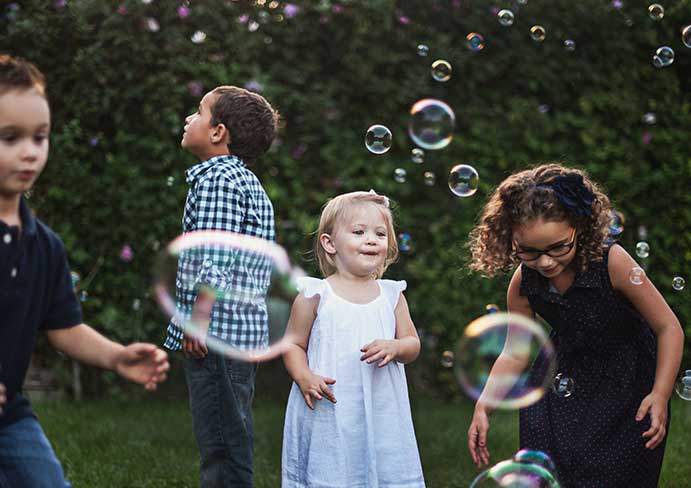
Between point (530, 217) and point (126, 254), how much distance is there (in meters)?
3.26

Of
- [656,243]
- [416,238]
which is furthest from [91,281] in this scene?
[656,243]

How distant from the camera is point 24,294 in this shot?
2119 millimetres

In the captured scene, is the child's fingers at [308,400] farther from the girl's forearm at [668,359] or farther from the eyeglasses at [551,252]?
the girl's forearm at [668,359]

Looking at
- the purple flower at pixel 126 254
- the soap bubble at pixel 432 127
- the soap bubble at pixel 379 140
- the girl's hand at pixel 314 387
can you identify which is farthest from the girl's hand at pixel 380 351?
the purple flower at pixel 126 254

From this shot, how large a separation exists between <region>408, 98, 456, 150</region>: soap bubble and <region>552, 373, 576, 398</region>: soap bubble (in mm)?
1768

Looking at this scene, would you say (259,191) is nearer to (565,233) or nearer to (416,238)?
(565,233)

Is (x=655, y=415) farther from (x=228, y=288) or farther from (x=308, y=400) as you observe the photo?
(x=228, y=288)

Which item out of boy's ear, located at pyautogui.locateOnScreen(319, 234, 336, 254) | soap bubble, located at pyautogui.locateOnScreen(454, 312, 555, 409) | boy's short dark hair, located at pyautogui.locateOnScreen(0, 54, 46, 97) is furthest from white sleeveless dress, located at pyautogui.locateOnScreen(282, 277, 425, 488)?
boy's short dark hair, located at pyautogui.locateOnScreen(0, 54, 46, 97)

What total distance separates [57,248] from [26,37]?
3.80m

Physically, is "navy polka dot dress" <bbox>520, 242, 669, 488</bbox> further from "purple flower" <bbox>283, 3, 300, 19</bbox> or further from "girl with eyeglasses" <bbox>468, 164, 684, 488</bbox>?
"purple flower" <bbox>283, 3, 300, 19</bbox>

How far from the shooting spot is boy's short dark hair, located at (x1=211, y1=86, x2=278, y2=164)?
3.30 metres

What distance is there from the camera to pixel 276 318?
312 centimetres

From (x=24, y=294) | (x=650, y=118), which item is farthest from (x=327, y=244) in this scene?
(x=650, y=118)

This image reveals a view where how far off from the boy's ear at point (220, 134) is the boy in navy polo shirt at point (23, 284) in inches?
44.9
